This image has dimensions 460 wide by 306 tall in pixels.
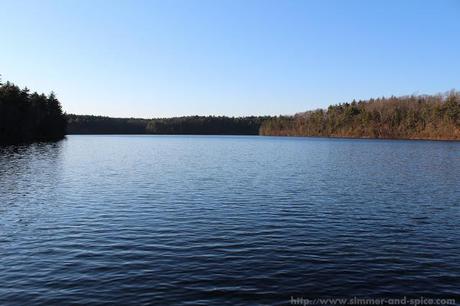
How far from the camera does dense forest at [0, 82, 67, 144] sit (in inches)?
4737

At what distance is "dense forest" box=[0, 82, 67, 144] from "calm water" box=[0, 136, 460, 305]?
3339 inches

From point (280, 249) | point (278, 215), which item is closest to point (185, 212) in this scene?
point (278, 215)

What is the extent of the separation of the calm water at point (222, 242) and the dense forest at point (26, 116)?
84.8 meters

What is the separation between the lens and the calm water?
1692 centimetres

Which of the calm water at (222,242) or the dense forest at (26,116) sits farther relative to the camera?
the dense forest at (26,116)

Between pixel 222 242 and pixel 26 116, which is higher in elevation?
pixel 26 116

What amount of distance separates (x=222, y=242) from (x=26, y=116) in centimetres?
12573

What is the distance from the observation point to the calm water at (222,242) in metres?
16.9

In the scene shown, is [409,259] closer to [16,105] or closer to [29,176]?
[29,176]

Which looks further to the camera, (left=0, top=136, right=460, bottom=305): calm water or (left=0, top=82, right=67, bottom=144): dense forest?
(left=0, top=82, right=67, bottom=144): dense forest

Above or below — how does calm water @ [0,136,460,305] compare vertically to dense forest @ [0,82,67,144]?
below

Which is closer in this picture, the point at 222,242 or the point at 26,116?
the point at 222,242

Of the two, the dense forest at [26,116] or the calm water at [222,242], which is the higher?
the dense forest at [26,116]

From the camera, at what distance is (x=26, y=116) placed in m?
132
